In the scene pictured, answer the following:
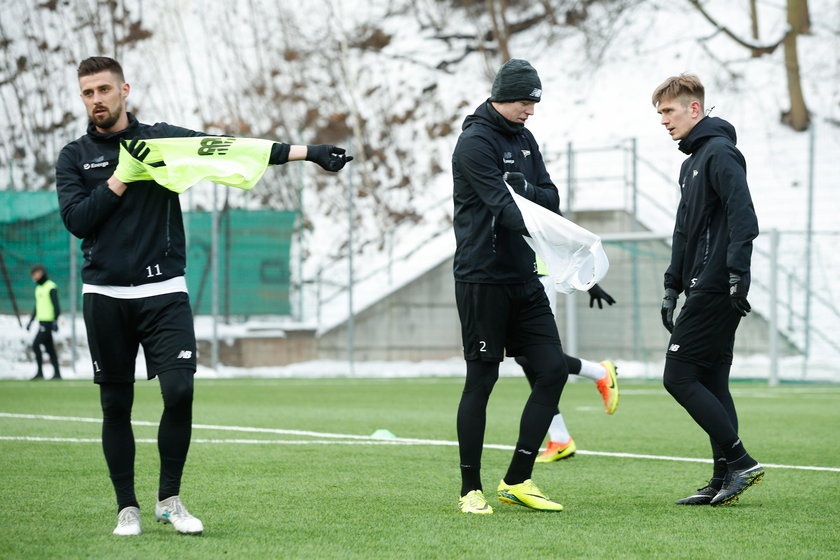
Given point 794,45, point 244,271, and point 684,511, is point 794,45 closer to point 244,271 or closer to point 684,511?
point 244,271

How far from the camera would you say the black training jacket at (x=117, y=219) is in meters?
4.78

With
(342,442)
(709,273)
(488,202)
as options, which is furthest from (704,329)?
(342,442)

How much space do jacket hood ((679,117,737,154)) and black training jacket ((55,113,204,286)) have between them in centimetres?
236

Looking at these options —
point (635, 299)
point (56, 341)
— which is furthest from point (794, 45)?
point (56, 341)

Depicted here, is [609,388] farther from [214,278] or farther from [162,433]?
[214,278]

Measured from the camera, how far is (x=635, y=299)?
63.4 feet

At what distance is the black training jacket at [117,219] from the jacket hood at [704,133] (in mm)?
2363

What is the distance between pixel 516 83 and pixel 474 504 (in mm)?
1845

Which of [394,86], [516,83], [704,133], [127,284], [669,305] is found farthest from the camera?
[394,86]

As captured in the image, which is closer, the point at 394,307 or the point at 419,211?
the point at 394,307

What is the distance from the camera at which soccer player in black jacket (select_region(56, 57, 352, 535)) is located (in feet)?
15.6

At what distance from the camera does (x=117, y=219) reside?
481cm

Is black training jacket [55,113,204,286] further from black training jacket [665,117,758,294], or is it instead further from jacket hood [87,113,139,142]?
black training jacket [665,117,758,294]

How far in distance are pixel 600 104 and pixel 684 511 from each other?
2521 cm
